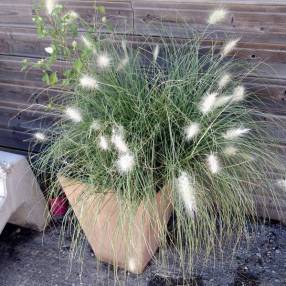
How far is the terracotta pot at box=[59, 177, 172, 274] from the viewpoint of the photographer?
1596mm

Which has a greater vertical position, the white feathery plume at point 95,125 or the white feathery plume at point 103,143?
the white feathery plume at point 95,125

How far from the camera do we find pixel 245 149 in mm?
1676

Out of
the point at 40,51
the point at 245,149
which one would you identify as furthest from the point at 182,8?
the point at 40,51

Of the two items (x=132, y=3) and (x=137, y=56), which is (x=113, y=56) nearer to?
(x=137, y=56)

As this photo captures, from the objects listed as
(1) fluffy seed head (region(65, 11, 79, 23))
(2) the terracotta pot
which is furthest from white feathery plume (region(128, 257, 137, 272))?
(1) fluffy seed head (region(65, 11, 79, 23))

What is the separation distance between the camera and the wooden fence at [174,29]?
1741mm

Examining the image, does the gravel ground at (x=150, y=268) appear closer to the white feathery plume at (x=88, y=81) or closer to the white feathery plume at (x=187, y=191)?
the white feathery plume at (x=187, y=191)

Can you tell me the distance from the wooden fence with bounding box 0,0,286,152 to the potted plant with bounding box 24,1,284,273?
0.09 metres

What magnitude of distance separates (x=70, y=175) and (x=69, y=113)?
273 mm

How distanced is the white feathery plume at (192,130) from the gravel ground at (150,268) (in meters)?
0.66

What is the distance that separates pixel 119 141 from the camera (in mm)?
1474

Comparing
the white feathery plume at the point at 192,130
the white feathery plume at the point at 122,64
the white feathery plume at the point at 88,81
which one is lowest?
the white feathery plume at the point at 192,130

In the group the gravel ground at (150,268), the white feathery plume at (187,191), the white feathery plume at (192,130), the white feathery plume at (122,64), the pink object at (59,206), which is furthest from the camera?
the pink object at (59,206)

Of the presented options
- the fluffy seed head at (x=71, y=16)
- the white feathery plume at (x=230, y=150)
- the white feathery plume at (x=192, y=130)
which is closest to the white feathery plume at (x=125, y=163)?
the white feathery plume at (x=192, y=130)
